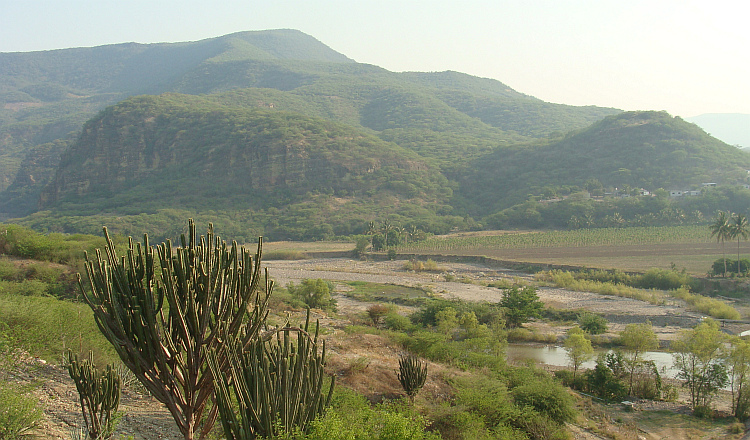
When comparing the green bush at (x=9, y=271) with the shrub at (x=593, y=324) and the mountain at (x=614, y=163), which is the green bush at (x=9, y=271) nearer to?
the shrub at (x=593, y=324)

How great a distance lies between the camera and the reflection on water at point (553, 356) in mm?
23836

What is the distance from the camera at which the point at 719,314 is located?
32656 mm

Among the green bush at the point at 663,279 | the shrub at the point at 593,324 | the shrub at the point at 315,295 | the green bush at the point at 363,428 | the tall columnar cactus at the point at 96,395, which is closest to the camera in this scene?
the green bush at the point at 363,428

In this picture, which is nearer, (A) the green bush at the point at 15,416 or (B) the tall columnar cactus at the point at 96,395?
(A) the green bush at the point at 15,416

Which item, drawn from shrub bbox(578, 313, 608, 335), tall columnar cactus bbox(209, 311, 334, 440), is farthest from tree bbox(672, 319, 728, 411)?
tall columnar cactus bbox(209, 311, 334, 440)

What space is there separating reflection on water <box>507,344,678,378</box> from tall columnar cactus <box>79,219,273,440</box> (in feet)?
59.8

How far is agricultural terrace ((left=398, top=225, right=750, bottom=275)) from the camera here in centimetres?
5244

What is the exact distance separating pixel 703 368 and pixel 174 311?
18760mm

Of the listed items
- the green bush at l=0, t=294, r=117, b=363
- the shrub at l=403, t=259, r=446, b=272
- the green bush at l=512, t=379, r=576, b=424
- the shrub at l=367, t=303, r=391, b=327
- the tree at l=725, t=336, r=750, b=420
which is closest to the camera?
the green bush at l=0, t=294, r=117, b=363

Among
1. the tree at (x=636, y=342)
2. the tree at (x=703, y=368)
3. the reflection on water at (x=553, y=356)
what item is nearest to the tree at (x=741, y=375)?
the tree at (x=703, y=368)

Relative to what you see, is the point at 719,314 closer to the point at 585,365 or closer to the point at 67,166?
the point at 585,365

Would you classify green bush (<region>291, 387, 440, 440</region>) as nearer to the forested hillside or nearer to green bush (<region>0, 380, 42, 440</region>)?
green bush (<region>0, 380, 42, 440</region>)

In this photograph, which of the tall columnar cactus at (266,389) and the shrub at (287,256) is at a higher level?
the tall columnar cactus at (266,389)

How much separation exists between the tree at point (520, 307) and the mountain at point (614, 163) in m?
69.1
